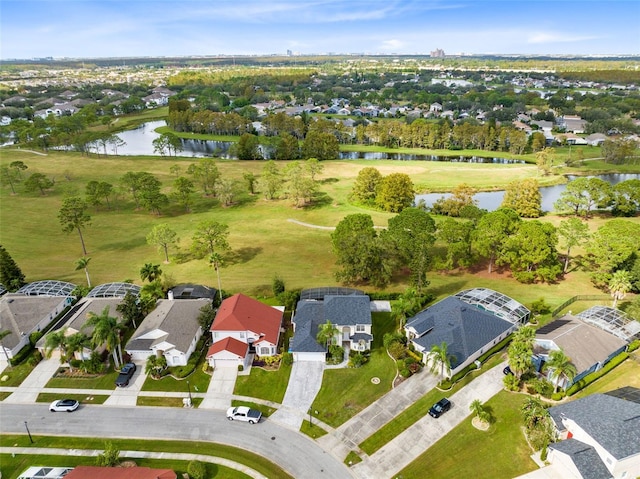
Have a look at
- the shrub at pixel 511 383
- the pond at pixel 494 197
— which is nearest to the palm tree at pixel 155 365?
the shrub at pixel 511 383

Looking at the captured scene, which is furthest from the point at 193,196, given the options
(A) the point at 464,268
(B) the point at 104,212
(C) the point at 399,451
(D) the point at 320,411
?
(C) the point at 399,451

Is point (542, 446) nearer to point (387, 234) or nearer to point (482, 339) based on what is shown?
point (482, 339)

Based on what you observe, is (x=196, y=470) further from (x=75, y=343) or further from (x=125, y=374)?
(x=75, y=343)

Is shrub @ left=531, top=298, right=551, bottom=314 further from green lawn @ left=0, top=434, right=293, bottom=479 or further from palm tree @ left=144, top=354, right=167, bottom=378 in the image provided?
palm tree @ left=144, top=354, right=167, bottom=378

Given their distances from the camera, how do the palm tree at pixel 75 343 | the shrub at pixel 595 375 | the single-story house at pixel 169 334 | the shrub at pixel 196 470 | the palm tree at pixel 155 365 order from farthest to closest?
the single-story house at pixel 169 334 → the palm tree at pixel 155 365 → the palm tree at pixel 75 343 → the shrub at pixel 595 375 → the shrub at pixel 196 470

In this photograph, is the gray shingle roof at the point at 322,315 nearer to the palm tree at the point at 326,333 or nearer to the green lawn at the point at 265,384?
the palm tree at the point at 326,333

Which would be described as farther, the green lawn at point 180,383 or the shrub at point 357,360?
the shrub at point 357,360

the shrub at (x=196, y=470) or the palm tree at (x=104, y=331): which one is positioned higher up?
the palm tree at (x=104, y=331)
